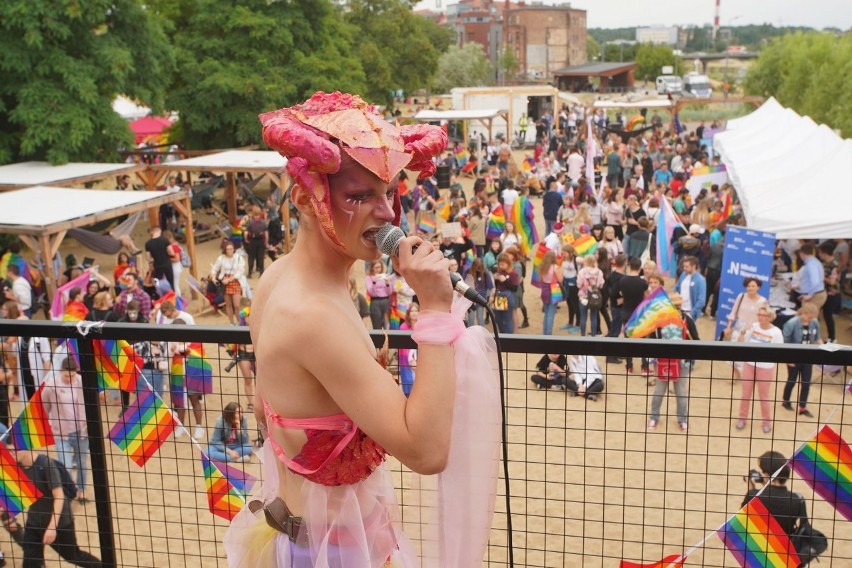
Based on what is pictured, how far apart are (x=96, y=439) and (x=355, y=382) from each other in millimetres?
1735

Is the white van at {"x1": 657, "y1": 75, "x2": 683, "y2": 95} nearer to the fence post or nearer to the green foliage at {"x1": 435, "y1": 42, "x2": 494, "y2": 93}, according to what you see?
the green foliage at {"x1": 435, "y1": 42, "x2": 494, "y2": 93}

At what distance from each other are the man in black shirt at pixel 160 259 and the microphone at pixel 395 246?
552 inches

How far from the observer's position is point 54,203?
15.1 metres

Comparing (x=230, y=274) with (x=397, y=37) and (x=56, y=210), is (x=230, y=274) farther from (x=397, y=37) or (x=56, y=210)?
(x=397, y=37)

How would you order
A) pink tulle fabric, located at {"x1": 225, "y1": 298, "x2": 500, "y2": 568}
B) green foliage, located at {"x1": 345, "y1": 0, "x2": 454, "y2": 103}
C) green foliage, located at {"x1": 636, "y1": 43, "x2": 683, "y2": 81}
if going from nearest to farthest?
pink tulle fabric, located at {"x1": 225, "y1": 298, "x2": 500, "y2": 568} → green foliage, located at {"x1": 345, "y1": 0, "x2": 454, "y2": 103} → green foliage, located at {"x1": 636, "y1": 43, "x2": 683, "y2": 81}

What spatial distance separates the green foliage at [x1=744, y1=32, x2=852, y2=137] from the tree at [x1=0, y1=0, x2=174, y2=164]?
21912 mm

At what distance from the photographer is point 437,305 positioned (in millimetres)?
2041

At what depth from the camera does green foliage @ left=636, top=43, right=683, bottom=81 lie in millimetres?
113812

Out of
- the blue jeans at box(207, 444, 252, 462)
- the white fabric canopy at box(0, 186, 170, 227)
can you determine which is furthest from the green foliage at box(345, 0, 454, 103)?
the blue jeans at box(207, 444, 252, 462)

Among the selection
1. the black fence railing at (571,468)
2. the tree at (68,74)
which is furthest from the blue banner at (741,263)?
the tree at (68,74)

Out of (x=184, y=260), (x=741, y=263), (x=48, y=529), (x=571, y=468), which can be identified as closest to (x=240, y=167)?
(x=184, y=260)

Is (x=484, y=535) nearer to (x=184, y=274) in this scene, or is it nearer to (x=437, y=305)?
(x=437, y=305)

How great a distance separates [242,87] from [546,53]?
11477 cm

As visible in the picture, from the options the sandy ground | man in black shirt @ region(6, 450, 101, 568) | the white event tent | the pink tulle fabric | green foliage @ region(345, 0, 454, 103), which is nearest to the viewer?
the pink tulle fabric
